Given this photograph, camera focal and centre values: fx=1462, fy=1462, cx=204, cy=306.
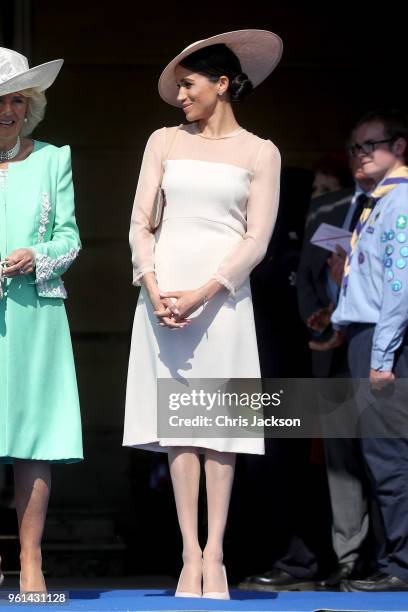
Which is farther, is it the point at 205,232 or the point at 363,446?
the point at 363,446

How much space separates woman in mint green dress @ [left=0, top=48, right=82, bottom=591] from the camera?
488 cm

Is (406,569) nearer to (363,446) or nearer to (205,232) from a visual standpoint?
(363,446)

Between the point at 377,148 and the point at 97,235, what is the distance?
283cm

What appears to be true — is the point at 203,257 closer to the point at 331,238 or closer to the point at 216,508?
the point at 216,508

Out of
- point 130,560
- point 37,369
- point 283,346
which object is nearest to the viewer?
point 37,369

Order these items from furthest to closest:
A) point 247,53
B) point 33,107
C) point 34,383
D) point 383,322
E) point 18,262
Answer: point 383,322, point 247,53, point 33,107, point 34,383, point 18,262

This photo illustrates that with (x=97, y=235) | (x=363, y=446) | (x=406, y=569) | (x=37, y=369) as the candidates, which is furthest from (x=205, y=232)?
(x=97, y=235)

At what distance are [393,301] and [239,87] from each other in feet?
3.23

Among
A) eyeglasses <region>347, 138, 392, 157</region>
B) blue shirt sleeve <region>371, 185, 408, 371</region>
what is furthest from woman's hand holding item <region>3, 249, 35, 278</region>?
eyeglasses <region>347, 138, 392, 157</region>

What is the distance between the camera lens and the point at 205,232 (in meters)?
5.12

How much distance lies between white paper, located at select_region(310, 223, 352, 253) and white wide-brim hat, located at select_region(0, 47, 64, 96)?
5.11 feet

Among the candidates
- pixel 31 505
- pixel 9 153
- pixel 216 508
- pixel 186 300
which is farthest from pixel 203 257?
pixel 31 505

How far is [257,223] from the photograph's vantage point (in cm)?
511

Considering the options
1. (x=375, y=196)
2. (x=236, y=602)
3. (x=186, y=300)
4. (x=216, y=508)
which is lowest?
(x=236, y=602)
